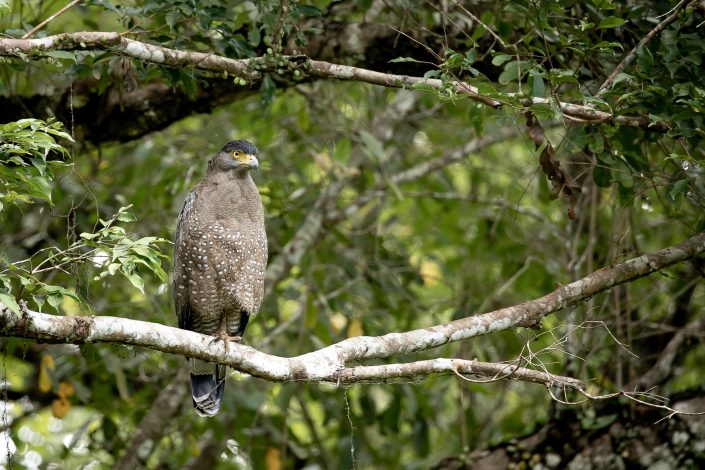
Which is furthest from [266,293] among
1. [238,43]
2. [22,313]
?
[22,313]

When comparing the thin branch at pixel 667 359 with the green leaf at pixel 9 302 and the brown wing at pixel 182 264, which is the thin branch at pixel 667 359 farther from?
the green leaf at pixel 9 302

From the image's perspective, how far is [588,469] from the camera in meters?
4.96

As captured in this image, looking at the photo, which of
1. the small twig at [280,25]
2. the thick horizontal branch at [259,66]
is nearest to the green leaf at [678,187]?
the thick horizontal branch at [259,66]

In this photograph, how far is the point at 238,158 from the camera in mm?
4887

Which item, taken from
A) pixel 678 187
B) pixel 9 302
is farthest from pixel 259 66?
pixel 678 187

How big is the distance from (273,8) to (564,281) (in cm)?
301

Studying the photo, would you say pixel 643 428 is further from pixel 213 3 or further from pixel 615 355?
pixel 213 3

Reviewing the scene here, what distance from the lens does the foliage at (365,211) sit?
14.1 feet

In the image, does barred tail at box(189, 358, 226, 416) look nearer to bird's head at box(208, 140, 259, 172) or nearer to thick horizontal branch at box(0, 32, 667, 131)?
bird's head at box(208, 140, 259, 172)

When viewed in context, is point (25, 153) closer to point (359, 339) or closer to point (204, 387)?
point (359, 339)

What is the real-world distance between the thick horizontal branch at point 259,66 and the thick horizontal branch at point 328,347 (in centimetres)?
71

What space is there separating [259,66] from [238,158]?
1.06 meters

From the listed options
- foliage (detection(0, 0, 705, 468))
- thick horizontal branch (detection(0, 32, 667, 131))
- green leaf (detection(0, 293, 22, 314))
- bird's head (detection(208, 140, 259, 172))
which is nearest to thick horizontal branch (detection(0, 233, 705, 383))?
green leaf (detection(0, 293, 22, 314))

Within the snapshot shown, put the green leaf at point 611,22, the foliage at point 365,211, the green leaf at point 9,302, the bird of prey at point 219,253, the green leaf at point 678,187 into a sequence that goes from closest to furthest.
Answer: the green leaf at point 9,302, the green leaf at point 611,22, the green leaf at point 678,187, the foliage at point 365,211, the bird of prey at point 219,253
